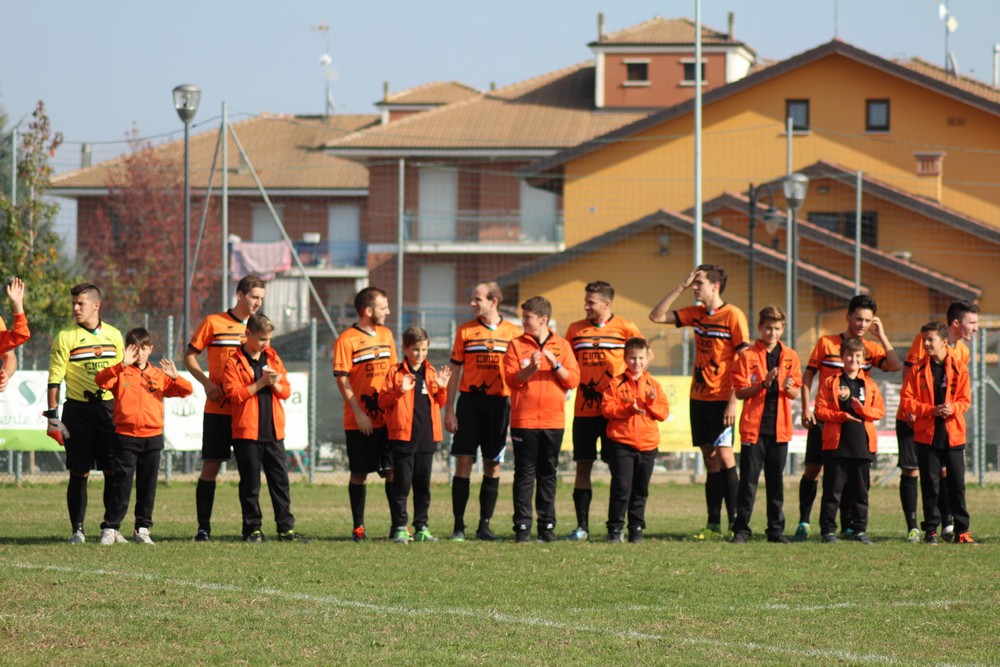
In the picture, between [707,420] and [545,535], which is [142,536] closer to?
[545,535]

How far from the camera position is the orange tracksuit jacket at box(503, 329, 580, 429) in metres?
12.1

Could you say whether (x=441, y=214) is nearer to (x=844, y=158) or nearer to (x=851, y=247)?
(x=844, y=158)

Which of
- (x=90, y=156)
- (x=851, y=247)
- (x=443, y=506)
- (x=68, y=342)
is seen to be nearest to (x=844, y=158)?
(x=851, y=247)

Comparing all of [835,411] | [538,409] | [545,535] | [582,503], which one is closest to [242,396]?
[538,409]

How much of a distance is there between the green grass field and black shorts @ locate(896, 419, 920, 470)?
2.10ft

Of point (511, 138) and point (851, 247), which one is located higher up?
point (511, 138)

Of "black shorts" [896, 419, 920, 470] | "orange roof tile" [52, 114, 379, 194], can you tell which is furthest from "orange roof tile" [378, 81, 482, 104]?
"black shorts" [896, 419, 920, 470]

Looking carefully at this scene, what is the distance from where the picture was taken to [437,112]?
5134cm

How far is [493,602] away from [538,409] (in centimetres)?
373

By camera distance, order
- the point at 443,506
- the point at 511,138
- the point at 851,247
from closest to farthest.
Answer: the point at 443,506 < the point at 851,247 < the point at 511,138

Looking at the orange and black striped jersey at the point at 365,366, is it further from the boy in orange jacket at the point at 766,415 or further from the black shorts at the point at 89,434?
the boy in orange jacket at the point at 766,415

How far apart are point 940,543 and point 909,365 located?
4.89ft

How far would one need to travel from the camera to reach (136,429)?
1188cm

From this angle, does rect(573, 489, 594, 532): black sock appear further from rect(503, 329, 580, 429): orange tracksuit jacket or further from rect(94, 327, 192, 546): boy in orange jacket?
rect(94, 327, 192, 546): boy in orange jacket
